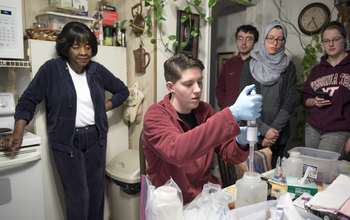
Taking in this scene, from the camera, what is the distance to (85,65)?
73.2 inches

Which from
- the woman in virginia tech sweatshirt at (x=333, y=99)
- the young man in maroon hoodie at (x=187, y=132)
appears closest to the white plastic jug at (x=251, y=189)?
the young man in maroon hoodie at (x=187, y=132)

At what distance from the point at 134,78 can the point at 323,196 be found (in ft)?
6.26

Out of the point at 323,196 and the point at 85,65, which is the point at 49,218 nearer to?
the point at 85,65

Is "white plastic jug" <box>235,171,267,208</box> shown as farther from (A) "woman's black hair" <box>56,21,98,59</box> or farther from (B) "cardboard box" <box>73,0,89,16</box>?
(B) "cardboard box" <box>73,0,89,16</box>

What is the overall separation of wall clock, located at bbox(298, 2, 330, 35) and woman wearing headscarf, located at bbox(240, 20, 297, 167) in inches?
34.0

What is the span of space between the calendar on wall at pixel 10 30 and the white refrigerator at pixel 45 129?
81 millimetres

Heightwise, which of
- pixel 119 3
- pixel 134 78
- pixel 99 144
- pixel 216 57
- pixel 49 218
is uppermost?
pixel 119 3

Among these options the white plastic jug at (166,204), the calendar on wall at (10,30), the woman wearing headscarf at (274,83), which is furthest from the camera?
the woman wearing headscarf at (274,83)

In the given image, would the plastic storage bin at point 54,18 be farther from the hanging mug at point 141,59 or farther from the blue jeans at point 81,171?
the blue jeans at point 81,171

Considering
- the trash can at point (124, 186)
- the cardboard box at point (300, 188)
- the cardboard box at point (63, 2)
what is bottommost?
the trash can at point (124, 186)

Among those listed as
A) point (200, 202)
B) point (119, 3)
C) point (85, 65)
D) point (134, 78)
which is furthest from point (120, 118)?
point (200, 202)

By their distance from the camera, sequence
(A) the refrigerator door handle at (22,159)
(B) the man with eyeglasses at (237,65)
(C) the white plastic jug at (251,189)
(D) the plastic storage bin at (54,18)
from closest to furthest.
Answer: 1. (C) the white plastic jug at (251,189)
2. (A) the refrigerator door handle at (22,159)
3. (D) the plastic storage bin at (54,18)
4. (B) the man with eyeglasses at (237,65)

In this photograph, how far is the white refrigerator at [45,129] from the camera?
186 cm

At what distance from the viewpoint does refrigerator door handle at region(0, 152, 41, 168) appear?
1559 mm
